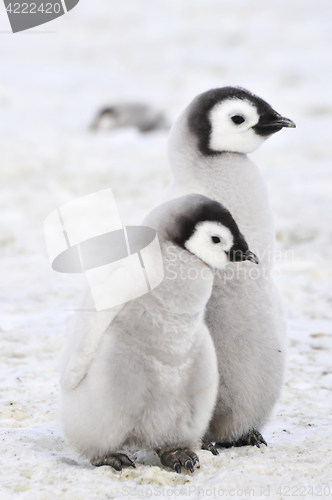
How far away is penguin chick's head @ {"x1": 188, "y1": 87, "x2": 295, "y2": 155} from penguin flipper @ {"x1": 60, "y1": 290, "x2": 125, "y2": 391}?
→ 2.51 feet

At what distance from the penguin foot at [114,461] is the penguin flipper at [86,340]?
0.83 feet

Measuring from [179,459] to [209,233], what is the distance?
2.30 ft

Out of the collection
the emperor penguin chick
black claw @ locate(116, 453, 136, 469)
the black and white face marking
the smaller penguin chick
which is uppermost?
the black and white face marking

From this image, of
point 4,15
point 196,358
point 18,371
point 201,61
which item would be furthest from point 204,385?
point 4,15

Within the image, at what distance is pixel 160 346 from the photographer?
175 cm

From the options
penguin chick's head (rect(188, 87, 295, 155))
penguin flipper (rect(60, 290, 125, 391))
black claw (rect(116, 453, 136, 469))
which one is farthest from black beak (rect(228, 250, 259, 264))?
black claw (rect(116, 453, 136, 469))

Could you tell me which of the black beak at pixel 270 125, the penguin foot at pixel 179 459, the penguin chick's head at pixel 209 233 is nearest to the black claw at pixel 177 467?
the penguin foot at pixel 179 459

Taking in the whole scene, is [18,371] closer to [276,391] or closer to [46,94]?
[276,391]

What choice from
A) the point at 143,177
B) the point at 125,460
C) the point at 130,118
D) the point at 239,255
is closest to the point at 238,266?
A: the point at 239,255

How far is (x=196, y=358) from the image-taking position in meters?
1.83

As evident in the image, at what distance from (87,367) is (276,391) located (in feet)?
2.52

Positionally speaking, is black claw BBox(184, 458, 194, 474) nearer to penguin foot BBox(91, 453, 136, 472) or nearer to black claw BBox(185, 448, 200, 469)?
black claw BBox(185, 448, 200, 469)

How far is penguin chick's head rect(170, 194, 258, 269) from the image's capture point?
5.56ft

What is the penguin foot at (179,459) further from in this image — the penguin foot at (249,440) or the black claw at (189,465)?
the penguin foot at (249,440)
